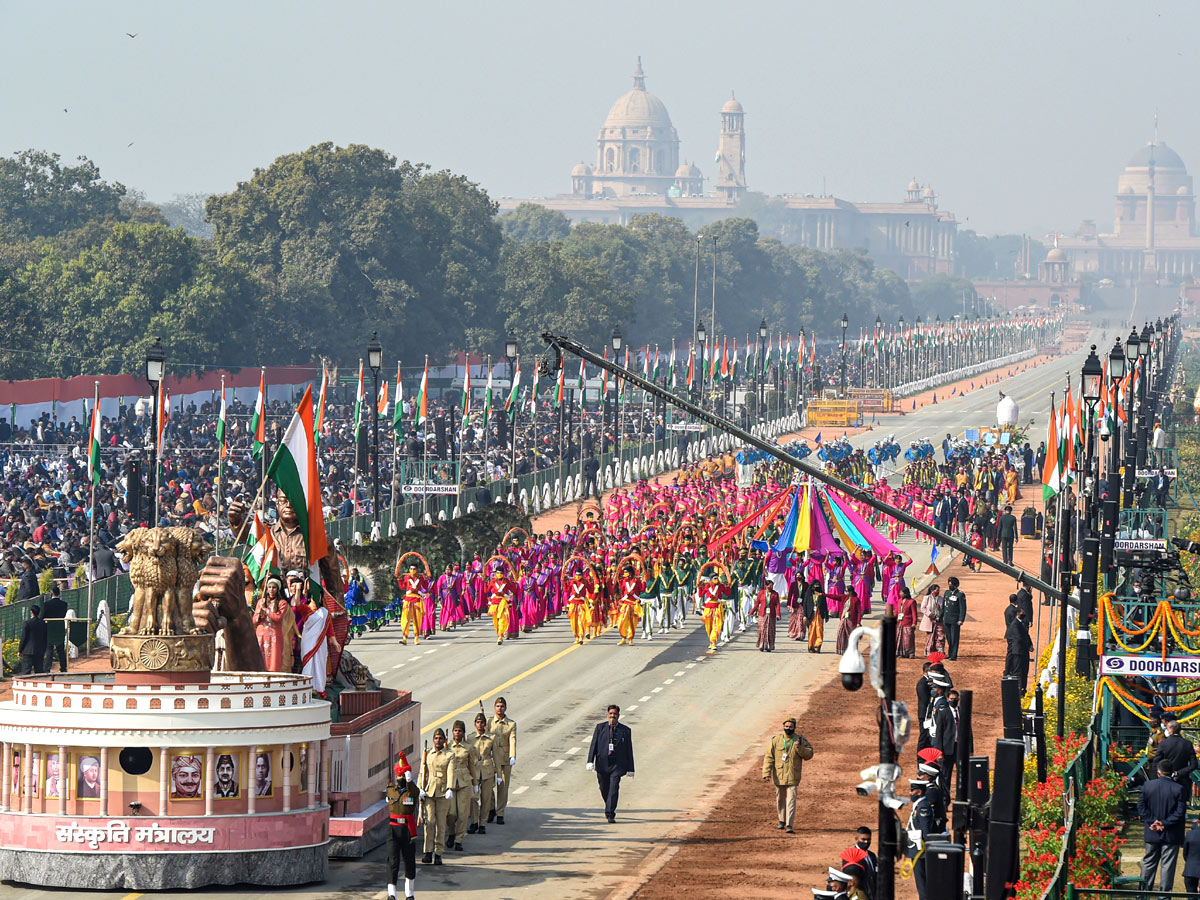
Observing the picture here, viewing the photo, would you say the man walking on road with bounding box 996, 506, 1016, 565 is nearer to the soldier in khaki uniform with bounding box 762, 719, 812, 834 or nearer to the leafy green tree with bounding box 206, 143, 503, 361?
the soldier in khaki uniform with bounding box 762, 719, 812, 834

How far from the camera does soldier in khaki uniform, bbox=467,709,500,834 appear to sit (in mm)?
23734

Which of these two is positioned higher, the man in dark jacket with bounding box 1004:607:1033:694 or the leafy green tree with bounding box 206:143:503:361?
the leafy green tree with bounding box 206:143:503:361

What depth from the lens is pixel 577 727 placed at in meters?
30.5

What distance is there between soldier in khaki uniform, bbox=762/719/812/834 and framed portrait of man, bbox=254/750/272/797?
5827 mm

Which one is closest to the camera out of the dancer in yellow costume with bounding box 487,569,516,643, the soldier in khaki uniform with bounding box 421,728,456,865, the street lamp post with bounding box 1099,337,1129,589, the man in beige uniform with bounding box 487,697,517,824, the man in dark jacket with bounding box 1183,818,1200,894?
the man in dark jacket with bounding box 1183,818,1200,894

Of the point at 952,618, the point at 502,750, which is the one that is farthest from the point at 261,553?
the point at 952,618

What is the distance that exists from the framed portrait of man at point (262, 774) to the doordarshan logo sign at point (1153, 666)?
825cm

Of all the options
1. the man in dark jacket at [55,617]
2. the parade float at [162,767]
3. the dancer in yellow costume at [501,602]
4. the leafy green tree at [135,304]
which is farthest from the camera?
the leafy green tree at [135,304]

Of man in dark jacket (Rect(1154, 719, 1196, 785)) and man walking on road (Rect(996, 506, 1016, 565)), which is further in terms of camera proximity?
man walking on road (Rect(996, 506, 1016, 565))

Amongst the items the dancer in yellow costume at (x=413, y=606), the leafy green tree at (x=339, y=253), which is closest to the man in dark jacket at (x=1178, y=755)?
the dancer in yellow costume at (x=413, y=606)

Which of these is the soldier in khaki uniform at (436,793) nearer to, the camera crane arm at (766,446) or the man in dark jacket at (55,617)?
the camera crane arm at (766,446)

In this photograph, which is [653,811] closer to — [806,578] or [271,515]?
[806,578]

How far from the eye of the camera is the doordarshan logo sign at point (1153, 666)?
69.3 ft

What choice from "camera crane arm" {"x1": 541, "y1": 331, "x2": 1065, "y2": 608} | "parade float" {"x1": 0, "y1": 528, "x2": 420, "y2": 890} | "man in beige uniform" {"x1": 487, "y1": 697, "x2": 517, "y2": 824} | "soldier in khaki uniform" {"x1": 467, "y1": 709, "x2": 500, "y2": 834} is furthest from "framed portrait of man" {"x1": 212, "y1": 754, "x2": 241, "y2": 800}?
"camera crane arm" {"x1": 541, "y1": 331, "x2": 1065, "y2": 608}
